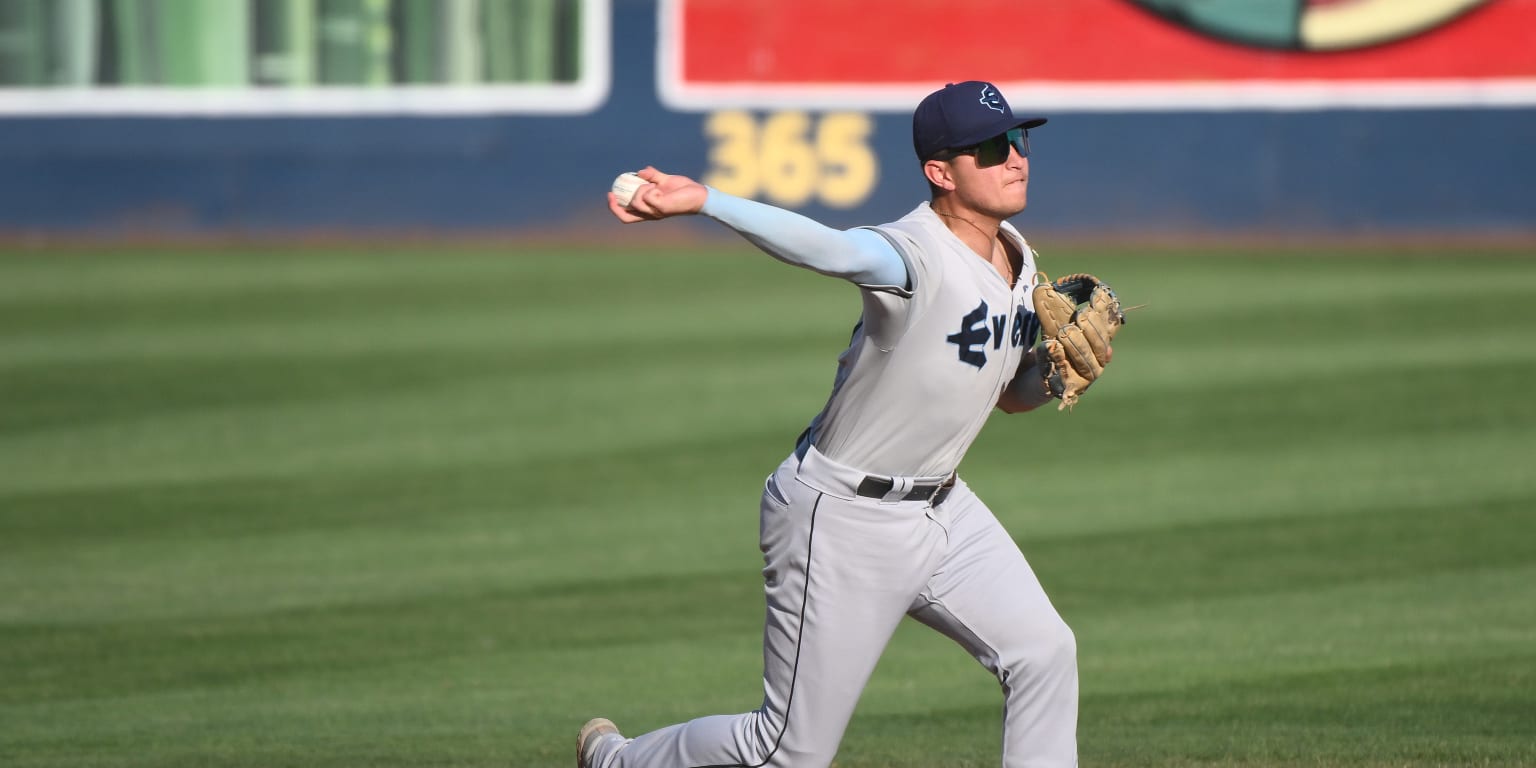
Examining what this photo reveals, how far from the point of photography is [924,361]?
4715 mm

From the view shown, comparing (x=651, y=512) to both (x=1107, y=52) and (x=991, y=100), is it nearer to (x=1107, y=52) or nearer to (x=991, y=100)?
(x=991, y=100)

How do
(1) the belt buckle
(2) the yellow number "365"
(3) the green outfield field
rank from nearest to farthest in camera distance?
(1) the belt buckle, (3) the green outfield field, (2) the yellow number "365"

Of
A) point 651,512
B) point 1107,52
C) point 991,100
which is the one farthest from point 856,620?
point 1107,52

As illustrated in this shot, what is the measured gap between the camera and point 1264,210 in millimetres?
17500

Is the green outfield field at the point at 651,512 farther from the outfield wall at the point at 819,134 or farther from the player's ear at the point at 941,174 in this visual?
the player's ear at the point at 941,174

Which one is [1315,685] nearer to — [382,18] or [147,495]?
[147,495]

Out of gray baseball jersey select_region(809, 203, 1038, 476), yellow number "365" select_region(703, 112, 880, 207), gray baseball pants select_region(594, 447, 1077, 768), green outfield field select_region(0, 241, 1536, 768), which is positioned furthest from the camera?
yellow number "365" select_region(703, 112, 880, 207)

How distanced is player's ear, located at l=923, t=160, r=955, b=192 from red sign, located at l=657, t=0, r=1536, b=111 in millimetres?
12708

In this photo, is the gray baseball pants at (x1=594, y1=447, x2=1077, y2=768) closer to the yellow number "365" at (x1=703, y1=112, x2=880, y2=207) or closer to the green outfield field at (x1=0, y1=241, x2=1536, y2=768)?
the green outfield field at (x1=0, y1=241, x2=1536, y2=768)

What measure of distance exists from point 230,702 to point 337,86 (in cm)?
1175

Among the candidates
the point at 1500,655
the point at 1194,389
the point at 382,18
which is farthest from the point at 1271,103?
the point at 1500,655

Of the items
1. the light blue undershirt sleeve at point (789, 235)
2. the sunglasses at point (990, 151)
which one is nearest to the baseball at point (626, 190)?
the light blue undershirt sleeve at point (789, 235)

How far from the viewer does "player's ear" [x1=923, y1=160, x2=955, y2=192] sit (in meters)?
4.87

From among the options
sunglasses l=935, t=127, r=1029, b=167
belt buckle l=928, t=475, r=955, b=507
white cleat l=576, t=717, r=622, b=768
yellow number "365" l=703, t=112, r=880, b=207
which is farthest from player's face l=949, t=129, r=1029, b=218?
yellow number "365" l=703, t=112, r=880, b=207
